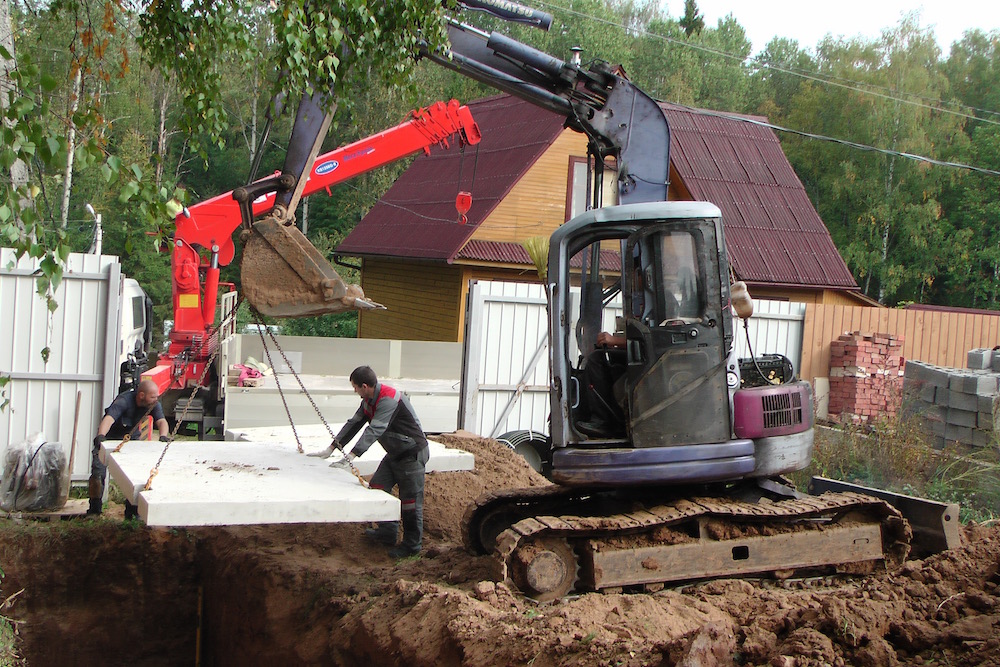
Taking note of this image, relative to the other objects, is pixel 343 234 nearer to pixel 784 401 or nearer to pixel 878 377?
pixel 878 377

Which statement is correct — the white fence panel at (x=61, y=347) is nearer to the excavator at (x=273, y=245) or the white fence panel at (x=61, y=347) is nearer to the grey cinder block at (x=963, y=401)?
the excavator at (x=273, y=245)

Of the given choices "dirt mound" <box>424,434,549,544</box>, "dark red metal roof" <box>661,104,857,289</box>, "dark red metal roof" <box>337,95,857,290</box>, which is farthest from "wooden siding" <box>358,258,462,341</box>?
"dirt mound" <box>424,434,549,544</box>

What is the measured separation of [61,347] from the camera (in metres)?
10.2

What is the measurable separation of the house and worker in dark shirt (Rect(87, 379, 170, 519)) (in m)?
9.88

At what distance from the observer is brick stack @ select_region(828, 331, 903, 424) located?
1420 centimetres

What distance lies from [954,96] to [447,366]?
3530cm

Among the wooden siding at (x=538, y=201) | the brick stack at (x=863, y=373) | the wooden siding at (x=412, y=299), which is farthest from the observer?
the wooden siding at (x=412, y=299)

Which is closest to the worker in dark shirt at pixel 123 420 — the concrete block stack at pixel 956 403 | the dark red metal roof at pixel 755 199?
the concrete block stack at pixel 956 403

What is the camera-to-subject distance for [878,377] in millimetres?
14484

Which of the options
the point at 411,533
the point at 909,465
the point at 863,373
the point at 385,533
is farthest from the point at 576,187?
the point at 411,533

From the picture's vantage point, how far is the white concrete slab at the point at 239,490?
5820mm

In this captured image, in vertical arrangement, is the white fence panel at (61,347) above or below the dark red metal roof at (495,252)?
below

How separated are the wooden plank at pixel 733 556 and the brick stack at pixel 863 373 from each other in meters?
7.29

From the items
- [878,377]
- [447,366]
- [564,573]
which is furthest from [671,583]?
[447,366]
